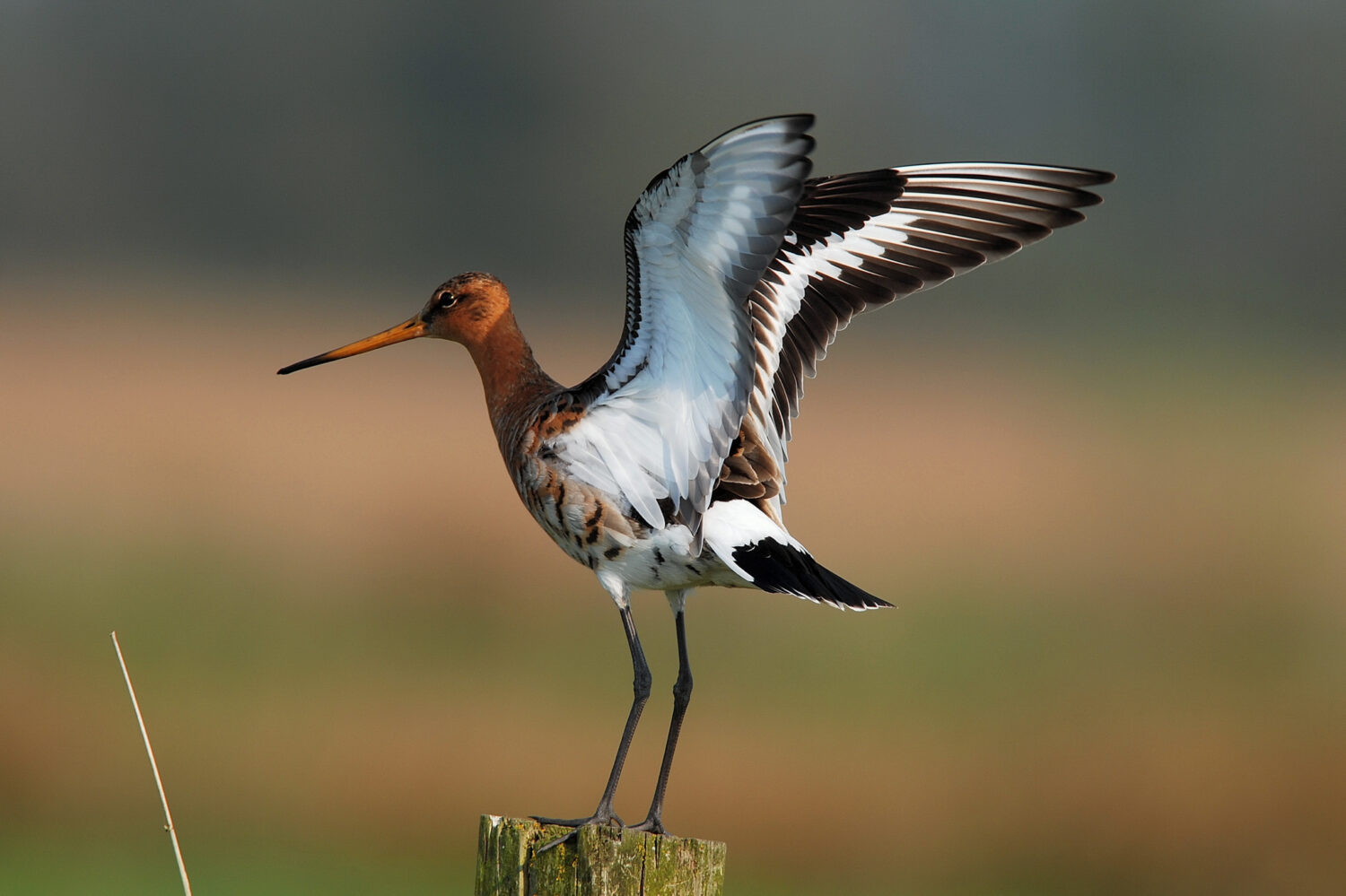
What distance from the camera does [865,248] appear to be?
6.73m

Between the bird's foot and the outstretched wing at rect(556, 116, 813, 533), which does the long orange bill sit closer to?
the outstretched wing at rect(556, 116, 813, 533)

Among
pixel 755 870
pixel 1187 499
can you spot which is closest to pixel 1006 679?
pixel 755 870

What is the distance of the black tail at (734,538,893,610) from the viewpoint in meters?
5.69

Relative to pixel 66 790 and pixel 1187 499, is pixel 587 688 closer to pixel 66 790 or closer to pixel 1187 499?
pixel 66 790

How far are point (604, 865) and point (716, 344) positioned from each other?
75.8 inches

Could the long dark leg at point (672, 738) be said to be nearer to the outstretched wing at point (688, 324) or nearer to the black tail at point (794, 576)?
the black tail at point (794, 576)

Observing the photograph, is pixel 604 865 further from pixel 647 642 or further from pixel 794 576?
pixel 647 642

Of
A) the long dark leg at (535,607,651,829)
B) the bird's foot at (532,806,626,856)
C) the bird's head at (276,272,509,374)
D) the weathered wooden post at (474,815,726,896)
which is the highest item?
the bird's head at (276,272,509,374)

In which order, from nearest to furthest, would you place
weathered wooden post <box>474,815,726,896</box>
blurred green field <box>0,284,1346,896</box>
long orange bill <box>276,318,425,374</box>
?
weathered wooden post <box>474,815,726,896</box> → long orange bill <box>276,318,425,374</box> → blurred green field <box>0,284,1346,896</box>

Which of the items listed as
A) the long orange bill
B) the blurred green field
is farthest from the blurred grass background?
the long orange bill

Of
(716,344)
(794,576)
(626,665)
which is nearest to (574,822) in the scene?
(794,576)

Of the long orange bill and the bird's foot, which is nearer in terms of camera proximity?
the bird's foot

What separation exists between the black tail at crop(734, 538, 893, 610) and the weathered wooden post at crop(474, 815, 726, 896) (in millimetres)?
1210

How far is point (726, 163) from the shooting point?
16.8 ft
